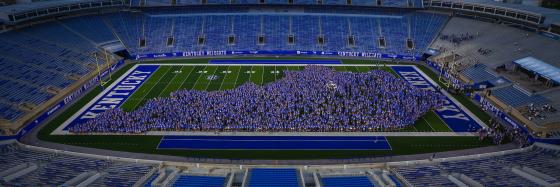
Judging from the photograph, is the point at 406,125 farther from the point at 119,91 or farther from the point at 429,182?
the point at 119,91

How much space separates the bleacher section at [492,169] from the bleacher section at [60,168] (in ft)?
40.3

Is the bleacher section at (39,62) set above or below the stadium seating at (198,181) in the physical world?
above

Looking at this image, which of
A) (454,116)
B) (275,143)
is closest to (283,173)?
(275,143)

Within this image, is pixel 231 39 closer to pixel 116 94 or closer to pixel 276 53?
pixel 276 53

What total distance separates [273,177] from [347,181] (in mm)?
3223

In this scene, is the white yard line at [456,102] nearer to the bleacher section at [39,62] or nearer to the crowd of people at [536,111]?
the crowd of people at [536,111]

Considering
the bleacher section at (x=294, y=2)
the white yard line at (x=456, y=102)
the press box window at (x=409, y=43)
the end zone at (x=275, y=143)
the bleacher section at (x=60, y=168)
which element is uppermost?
the bleacher section at (x=294, y=2)

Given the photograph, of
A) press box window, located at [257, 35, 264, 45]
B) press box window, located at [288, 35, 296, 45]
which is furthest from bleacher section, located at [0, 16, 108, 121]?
press box window, located at [288, 35, 296, 45]

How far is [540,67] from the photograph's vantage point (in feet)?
102

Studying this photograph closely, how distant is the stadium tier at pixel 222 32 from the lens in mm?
38375

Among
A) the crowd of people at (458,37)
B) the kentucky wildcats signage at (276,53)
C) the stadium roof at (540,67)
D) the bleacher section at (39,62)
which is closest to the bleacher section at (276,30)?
the kentucky wildcats signage at (276,53)

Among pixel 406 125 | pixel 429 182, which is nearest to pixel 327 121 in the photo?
pixel 406 125

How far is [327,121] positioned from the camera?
25.1 m

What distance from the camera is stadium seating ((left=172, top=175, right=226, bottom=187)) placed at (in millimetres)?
16297
